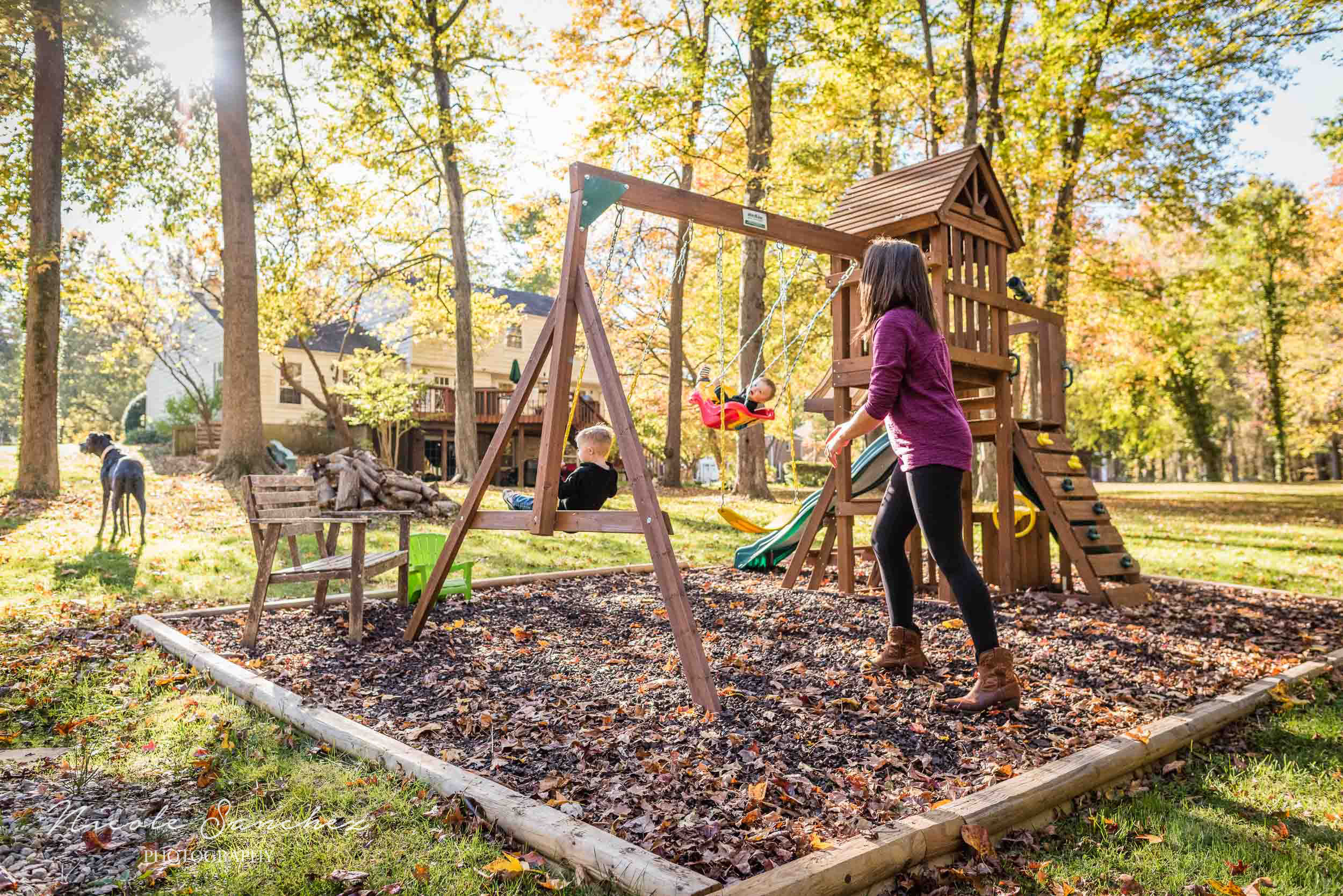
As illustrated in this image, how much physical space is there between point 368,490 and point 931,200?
27.4 feet

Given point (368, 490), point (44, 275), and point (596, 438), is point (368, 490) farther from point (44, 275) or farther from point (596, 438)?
point (596, 438)

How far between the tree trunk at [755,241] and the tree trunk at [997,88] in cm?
417

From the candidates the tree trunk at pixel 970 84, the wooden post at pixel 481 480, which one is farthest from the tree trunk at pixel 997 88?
the wooden post at pixel 481 480

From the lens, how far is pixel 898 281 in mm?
3963

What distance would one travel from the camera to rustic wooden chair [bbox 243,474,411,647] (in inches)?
195

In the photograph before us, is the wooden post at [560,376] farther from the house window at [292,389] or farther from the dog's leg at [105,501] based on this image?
the house window at [292,389]

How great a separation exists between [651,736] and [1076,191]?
18.3 m

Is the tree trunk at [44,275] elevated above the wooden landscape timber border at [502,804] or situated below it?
above

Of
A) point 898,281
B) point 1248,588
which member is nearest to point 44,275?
point 898,281

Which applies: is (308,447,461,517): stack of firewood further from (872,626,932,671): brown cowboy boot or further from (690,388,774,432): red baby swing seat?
(872,626,932,671): brown cowboy boot

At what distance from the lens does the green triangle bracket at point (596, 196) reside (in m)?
4.40

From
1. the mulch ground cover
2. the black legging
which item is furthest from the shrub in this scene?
the black legging

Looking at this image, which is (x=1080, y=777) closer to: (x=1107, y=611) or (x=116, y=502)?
(x=1107, y=611)

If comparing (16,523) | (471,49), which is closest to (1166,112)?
(471,49)
